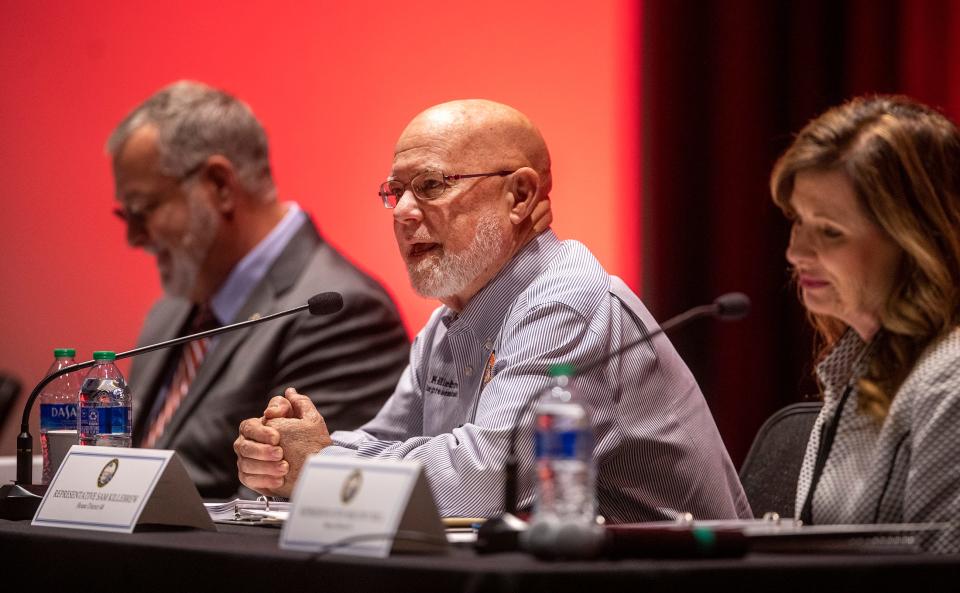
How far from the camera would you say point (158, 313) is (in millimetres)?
4809

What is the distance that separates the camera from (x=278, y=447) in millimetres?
2484

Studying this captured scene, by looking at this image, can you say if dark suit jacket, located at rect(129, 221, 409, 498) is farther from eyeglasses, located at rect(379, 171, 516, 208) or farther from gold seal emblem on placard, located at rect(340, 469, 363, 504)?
gold seal emblem on placard, located at rect(340, 469, 363, 504)

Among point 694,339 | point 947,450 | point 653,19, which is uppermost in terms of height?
point 653,19

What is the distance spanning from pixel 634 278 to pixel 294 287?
45.7 inches

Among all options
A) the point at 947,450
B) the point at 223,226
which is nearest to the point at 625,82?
the point at 223,226

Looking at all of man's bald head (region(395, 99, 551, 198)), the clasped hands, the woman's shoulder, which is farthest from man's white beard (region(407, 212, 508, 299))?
the woman's shoulder

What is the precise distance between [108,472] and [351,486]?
0.58 meters

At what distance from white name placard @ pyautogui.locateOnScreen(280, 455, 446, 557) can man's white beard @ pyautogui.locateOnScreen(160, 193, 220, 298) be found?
119 inches

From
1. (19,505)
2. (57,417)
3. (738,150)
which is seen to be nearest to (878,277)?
(19,505)

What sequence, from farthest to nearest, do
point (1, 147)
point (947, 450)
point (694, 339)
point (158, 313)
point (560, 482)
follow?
point (158, 313) < point (1, 147) < point (694, 339) < point (947, 450) < point (560, 482)

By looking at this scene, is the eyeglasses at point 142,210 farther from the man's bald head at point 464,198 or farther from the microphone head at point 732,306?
the microphone head at point 732,306

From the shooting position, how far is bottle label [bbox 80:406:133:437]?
2564 mm

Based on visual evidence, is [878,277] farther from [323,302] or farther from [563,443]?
[323,302]

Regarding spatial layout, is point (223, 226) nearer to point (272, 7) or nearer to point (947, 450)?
point (272, 7)
